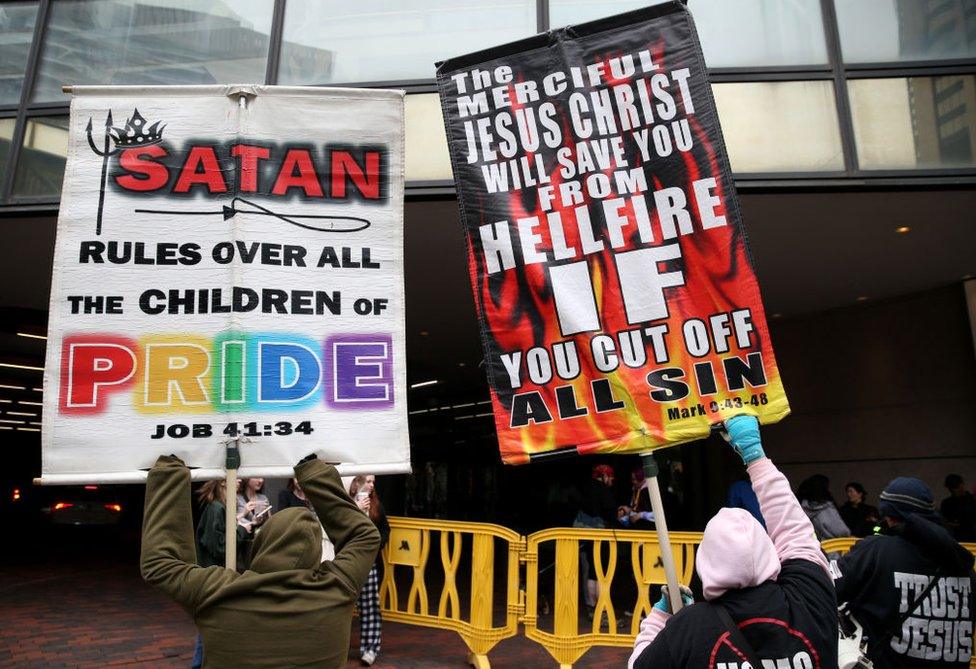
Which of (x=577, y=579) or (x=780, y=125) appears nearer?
(x=577, y=579)

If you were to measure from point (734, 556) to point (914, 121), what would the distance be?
668 cm

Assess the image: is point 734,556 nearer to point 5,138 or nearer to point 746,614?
point 746,614

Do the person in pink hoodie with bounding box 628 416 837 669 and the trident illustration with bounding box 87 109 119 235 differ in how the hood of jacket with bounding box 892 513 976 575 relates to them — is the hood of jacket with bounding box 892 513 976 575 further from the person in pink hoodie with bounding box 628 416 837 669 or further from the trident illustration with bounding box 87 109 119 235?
the trident illustration with bounding box 87 109 119 235

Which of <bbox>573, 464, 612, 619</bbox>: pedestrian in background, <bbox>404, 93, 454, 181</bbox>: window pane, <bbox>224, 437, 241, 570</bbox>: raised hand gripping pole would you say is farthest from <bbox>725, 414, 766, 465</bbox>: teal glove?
<bbox>573, 464, 612, 619</bbox>: pedestrian in background

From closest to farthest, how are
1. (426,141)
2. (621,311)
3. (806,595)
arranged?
(806,595) < (621,311) < (426,141)

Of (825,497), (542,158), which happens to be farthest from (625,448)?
(825,497)

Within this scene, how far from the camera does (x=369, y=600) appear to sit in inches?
256

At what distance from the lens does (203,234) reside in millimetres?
3338

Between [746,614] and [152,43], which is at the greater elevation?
[152,43]

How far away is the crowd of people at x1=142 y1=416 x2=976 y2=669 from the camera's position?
211 centimetres

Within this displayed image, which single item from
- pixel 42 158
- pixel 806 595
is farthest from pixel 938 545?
pixel 42 158

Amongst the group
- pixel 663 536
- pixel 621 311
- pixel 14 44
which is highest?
pixel 14 44

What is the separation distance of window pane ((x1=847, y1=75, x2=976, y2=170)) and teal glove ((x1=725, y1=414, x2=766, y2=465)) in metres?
5.27

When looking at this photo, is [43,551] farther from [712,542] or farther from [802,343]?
[712,542]
